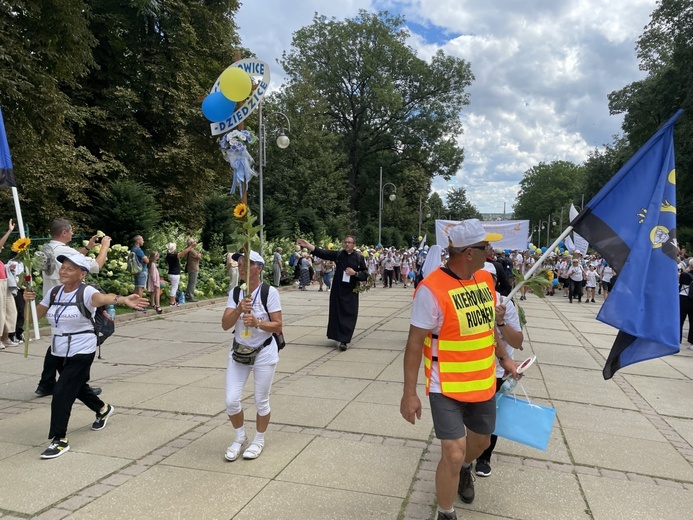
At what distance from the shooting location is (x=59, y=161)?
1677 centimetres

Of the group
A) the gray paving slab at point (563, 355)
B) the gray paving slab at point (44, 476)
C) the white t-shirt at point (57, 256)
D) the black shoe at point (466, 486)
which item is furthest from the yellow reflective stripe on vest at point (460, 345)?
the gray paving slab at point (563, 355)

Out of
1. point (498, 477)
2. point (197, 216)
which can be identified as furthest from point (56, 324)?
point (197, 216)

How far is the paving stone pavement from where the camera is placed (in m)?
3.46

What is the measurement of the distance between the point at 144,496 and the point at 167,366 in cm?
416

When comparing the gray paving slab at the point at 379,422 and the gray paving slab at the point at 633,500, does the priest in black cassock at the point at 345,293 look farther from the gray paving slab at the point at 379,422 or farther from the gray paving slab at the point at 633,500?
the gray paving slab at the point at 633,500

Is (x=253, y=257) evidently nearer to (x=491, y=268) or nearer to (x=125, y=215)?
(x=491, y=268)

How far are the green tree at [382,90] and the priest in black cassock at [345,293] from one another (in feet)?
120

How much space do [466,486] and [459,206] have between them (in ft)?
384

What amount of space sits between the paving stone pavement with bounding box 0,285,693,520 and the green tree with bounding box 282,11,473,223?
3912 cm

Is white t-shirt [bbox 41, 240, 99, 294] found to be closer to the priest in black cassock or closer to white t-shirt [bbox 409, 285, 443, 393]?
white t-shirt [bbox 409, 285, 443, 393]

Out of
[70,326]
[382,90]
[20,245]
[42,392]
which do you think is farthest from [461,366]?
[382,90]

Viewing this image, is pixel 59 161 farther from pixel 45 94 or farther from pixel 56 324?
pixel 56 324

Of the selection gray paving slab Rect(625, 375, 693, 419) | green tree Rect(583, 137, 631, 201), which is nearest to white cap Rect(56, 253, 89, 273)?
gray paving slab Rect(625, 375, 693, 419)

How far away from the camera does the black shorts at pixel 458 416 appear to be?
2951mm
